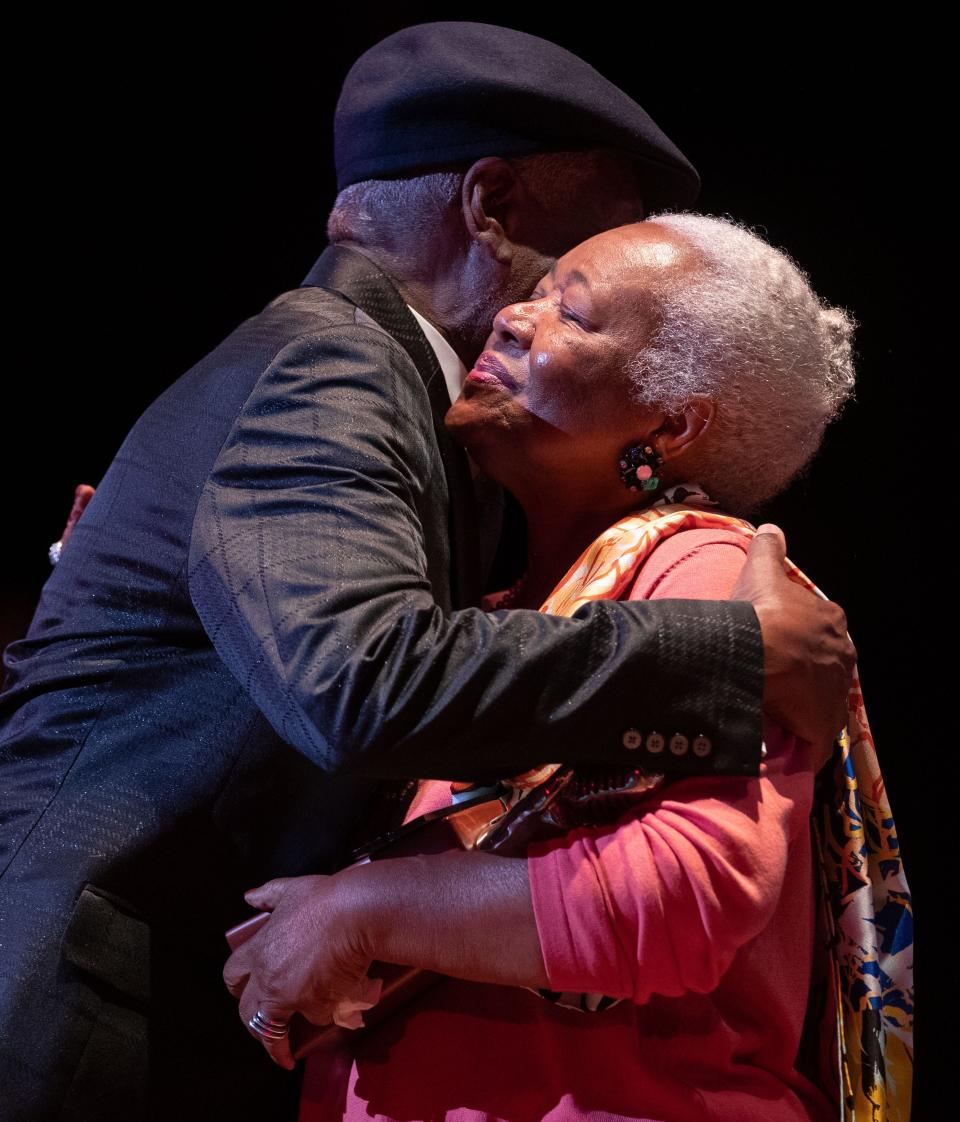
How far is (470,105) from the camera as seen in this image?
1.86 metres

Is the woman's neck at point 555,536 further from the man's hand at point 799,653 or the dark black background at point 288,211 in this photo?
the dark black background at point 288,211

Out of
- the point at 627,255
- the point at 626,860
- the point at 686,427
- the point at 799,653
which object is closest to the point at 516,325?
the point at 627,255

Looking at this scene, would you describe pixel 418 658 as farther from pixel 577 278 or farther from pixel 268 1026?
pixel 577 278

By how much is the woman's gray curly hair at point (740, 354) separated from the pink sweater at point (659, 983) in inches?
9.4

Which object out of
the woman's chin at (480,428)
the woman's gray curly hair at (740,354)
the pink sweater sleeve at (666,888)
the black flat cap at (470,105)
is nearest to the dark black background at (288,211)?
the black flat cap at (470,105)

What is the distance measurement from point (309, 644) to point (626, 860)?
1.29 feet

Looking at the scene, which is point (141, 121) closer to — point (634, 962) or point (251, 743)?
point (251, 743)

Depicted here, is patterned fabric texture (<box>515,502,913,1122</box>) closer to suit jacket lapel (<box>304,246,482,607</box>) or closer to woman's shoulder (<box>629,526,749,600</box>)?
woman's shoulder (<box>629,526,749,600</box>)

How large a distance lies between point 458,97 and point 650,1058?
1400 mm

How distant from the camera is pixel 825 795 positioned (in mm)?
1556

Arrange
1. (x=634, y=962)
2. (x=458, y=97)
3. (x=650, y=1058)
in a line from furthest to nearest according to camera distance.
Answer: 1. (x=458, y=97)
2. (x=650, y=1058)
3. (x=634, y=962)

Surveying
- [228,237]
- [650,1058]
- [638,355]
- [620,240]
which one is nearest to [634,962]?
[650,1058]


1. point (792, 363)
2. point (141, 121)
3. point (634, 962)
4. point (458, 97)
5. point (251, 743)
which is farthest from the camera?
point (141, 121)

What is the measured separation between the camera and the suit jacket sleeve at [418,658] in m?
1.20
